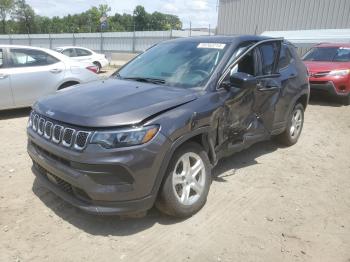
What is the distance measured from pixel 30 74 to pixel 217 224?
5478mm

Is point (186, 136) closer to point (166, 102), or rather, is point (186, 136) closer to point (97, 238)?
point (166, 102)

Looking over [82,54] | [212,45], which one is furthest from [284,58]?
[82,54]

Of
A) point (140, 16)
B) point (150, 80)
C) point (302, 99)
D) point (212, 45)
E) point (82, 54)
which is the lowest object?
point (82, 54)

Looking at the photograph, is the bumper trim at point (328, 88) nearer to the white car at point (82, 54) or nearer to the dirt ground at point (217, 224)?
the dirt ground at point (217, 224)

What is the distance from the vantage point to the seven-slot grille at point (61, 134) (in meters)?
2.92

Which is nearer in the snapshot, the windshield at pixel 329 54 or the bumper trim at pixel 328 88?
the bumper trim at pixel 328 88

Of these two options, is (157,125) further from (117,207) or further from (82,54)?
(82,54)

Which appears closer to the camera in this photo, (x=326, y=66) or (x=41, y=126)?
(x=41, y=126)

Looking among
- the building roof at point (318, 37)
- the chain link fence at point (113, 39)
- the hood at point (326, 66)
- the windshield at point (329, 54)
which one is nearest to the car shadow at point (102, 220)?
the hood at point (326, 66)

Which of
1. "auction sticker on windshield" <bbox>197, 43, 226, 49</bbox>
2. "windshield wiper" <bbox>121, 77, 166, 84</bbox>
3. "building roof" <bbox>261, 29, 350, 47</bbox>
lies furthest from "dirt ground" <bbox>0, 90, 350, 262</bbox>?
"building roof" <bbox>261, 29, 350, 47</bbox>

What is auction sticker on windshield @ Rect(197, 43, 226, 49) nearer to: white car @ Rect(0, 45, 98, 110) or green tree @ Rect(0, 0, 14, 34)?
white car @ Rect(0, 45, 98, 110)

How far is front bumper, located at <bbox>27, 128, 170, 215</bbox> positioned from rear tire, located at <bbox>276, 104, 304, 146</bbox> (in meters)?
3.20

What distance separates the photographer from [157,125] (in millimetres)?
3016

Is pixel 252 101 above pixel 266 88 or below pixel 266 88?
below
